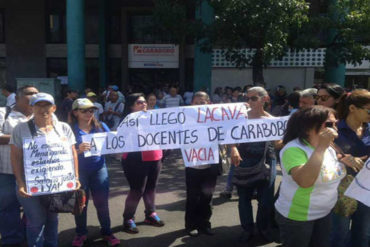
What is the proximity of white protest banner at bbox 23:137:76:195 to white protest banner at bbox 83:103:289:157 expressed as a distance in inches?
30.6

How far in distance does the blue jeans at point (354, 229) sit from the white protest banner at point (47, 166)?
Result: 2372mm

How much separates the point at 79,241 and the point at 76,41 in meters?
11.1

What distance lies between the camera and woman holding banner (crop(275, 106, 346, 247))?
8.32ft

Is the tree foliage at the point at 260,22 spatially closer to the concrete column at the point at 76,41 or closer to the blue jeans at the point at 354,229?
the blue jeans at the point at 354,229

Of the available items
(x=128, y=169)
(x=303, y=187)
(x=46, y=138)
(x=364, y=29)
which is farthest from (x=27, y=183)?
(x=364, y=29)

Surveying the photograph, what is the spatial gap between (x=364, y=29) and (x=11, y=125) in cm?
840

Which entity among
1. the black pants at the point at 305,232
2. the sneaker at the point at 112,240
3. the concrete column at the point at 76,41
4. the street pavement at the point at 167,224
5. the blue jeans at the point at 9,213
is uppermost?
the concrete column at the point at 76,41

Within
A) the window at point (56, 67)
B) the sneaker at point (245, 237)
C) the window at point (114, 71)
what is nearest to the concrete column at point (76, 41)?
the window at point (114, 71)

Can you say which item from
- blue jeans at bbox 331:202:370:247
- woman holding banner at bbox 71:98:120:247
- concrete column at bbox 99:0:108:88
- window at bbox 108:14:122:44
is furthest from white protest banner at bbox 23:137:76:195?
window at bbox 108:14:122:44

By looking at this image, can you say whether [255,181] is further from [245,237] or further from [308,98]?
[308,98]

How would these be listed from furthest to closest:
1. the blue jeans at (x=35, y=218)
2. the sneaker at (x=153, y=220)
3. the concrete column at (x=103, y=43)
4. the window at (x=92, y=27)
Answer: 1. the window at (x=92, y=27)
2. the concrete column at (x=103, y=43)
3. the sneaker at (x=153, y=220)
4. the blue jeans at (x=35, y=218)

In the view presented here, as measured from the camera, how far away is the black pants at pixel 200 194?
14.3 feet

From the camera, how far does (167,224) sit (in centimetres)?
477

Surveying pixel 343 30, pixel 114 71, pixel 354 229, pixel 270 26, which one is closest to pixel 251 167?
pixel 354 229
